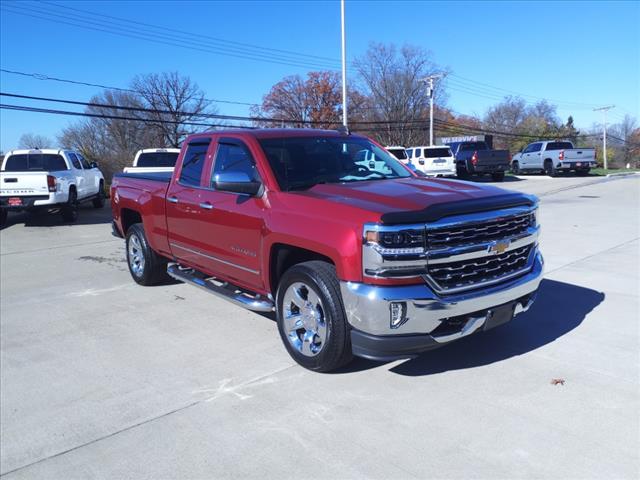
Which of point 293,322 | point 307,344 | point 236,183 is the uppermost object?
point 236,183

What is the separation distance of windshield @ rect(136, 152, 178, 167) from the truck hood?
13.2 m

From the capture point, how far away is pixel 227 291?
5109 millimetres

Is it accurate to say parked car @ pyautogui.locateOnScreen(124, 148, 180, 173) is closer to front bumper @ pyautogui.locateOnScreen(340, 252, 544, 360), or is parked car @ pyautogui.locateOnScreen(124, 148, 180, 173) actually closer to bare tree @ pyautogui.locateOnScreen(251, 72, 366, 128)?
front bumper @ pyautogui.locateOnScreen(340, 252, 544, 360)

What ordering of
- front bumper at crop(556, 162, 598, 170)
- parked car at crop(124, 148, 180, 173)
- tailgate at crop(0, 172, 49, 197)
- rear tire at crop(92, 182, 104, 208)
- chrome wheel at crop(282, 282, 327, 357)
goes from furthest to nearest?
1. front bumper at crop(556, 162, 598, 170)
2. rear tire at crop(92, 182, 104, 208)
3. parked car at crop(124, 148, 180, 173)
4. tailgate at crop(0, 172, 49, 197)
5. chrome wheel at crop(282, 282, 327, 357)

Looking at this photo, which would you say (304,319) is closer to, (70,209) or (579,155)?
(70,209)

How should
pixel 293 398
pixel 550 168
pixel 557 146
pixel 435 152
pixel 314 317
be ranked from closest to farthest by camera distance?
1. pixel 293 398
2. pixel 314 317
3. pixel 435 152
4. pixel 550 168
5. pixel 557 146

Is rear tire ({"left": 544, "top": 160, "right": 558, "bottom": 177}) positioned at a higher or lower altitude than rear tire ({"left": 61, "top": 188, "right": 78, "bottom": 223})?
higher

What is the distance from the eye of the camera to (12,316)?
5996 mm

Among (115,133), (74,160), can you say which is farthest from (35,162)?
(115,133)

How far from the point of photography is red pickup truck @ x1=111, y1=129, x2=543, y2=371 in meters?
3.49

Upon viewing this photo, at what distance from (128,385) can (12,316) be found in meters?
2.82

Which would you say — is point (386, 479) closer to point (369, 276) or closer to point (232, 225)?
point (369, 276)

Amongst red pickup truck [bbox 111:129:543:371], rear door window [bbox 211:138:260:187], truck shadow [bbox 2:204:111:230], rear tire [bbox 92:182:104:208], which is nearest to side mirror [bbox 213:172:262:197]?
red pickup truck [bbox 111:129:543:371]

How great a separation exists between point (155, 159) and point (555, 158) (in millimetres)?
20791
